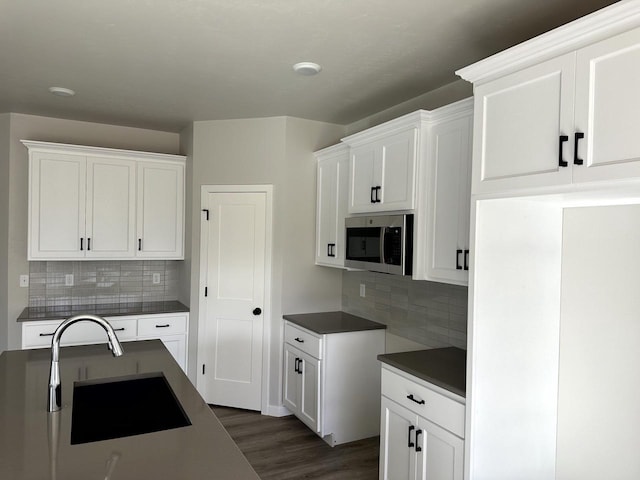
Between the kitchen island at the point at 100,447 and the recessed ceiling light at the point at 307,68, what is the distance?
1.93 m

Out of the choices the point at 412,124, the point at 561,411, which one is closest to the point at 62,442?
the point at 561,411

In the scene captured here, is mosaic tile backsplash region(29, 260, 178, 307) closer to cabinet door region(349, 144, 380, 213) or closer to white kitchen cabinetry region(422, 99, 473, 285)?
cabinet door region(349, 144, 380, 213)

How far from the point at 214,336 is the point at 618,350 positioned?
3.19m

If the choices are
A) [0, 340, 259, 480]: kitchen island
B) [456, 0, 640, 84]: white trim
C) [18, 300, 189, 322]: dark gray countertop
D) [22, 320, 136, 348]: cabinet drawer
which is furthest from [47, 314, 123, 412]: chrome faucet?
[18, 300, 189, 322]: dark gray countertop

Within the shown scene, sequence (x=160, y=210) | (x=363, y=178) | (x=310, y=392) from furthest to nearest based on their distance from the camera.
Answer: (x=160, y=210) < (x=310, y=392) < (x=363, y=178)

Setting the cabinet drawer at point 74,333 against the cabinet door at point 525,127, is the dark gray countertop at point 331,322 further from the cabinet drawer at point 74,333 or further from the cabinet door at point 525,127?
the cabinet door at point 525,127

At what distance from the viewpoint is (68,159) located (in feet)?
13.2

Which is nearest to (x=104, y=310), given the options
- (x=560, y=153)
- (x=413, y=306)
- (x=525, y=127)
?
(x=413, y=306)

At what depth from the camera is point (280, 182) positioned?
13.4ft

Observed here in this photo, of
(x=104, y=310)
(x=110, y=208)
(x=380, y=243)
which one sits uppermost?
(x=110, y=208)

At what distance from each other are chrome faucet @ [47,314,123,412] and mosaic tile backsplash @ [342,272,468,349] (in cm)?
210

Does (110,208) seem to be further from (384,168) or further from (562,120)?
(562,120)

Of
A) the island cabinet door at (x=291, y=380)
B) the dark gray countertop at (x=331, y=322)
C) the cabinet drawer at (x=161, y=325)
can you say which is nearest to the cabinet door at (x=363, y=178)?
the dark gray countertop at (x=331, y=322)

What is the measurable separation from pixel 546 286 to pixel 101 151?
372 centimetres
